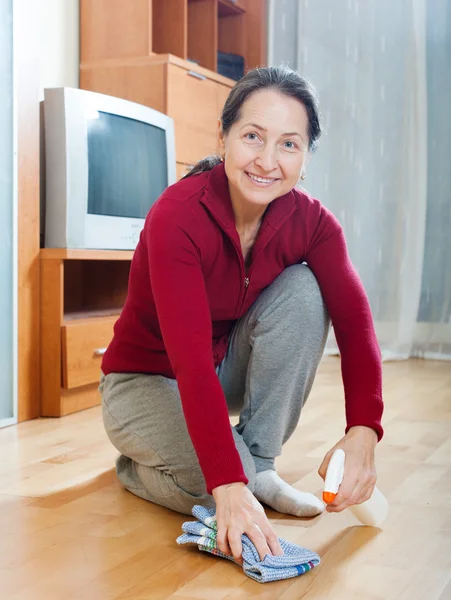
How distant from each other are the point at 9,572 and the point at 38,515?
0.27 m

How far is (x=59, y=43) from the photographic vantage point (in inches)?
118

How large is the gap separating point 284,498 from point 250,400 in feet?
0.62

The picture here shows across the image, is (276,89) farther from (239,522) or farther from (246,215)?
(239,522)

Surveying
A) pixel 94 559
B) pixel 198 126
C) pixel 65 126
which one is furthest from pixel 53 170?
pixel 94 559

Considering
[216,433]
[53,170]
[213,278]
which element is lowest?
[216,433]

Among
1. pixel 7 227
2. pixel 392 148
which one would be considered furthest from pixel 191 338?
pixel 392 148

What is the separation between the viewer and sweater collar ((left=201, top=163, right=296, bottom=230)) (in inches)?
52.2

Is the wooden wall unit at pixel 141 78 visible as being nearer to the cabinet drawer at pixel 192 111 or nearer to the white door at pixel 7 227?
the cabinet drawer at pixel 192 111

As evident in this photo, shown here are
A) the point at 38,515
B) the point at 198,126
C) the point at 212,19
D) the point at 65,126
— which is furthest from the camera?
the point at 212,19

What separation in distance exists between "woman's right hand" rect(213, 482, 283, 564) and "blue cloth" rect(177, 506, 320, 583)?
0.01 metres

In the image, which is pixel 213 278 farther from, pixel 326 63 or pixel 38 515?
pixel 326 63

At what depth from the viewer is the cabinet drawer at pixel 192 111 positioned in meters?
3.04

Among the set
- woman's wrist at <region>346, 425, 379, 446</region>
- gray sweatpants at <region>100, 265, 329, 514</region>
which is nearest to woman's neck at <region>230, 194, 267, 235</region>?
gray sweatpants at <region>100, 265, 329, 514</region>

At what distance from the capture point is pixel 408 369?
127 inches
